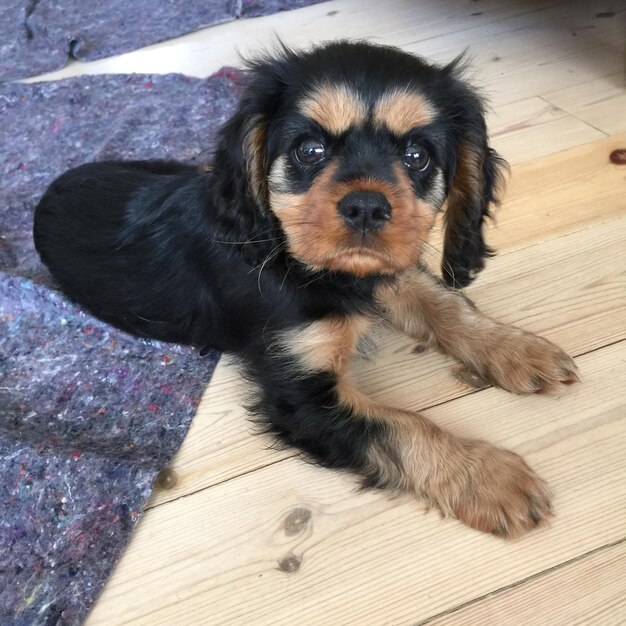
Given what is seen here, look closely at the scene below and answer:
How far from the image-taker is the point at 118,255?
2014mm

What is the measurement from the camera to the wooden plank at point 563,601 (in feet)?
4.50

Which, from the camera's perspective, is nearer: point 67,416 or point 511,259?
point 67,416

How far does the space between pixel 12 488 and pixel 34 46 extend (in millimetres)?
3192

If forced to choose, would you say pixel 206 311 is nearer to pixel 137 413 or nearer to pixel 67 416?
pixel 137 413

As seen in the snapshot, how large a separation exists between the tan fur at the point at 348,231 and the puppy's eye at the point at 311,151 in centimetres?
5

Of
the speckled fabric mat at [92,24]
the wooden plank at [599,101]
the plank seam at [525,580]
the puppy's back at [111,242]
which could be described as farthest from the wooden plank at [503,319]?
the speckled fabric mat at [92,24]

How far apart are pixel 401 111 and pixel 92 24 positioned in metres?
3.37

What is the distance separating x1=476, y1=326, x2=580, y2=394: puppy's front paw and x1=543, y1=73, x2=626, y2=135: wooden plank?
1.45m

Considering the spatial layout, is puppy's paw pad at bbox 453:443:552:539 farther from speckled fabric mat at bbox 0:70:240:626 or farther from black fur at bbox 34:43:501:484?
speckled fabric mat at bbox 0:70:240:626

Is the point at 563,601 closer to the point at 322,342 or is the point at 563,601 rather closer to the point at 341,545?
the point at 341,545

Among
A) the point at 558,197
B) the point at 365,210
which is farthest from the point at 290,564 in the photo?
the point at 558,197

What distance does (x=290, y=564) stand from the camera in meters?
1.51

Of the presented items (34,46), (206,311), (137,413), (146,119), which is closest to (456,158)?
(206,311)

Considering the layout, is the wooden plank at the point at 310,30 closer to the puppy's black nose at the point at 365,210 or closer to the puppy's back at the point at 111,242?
the puppy's back at the point at 111,242
